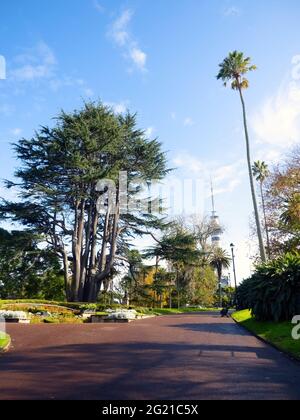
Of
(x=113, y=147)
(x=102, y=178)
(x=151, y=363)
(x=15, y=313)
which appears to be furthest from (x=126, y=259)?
(x=151, y=363)

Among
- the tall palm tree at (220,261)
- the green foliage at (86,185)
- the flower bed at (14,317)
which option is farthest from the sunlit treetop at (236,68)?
the tall palm tree at (220,261)

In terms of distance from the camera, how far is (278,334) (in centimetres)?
1255

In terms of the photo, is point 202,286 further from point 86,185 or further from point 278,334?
point 278,334

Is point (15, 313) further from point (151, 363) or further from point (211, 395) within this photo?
point (211, 395)

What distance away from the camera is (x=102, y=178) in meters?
31.9

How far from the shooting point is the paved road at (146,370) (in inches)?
230

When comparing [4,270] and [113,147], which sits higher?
[113,147]

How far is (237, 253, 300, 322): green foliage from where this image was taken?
15.0m

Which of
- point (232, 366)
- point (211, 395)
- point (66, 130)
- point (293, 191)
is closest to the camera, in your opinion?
point (211, 395)

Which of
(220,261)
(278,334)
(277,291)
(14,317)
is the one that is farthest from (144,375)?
(220,261)

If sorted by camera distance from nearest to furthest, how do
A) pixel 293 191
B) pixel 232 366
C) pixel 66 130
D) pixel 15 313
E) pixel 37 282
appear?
pixel 232 366, pixel 15 313, pixel 293 191, pixel 66 130, pixel 37 282

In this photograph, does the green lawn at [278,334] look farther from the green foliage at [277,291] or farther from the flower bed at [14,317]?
the flower bed at [14,317]

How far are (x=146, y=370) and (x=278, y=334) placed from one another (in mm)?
6838
